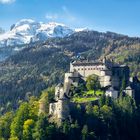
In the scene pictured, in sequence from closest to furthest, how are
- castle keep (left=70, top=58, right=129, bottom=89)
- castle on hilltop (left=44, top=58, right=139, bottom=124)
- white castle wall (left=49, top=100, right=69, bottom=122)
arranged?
white castle wall (left=49, top=100, right=69, bottom=122), castle on hilltop (left=44, top=58, right=139, bottom=124), castle keep (left=70, top=58, right=129, bottom=89)

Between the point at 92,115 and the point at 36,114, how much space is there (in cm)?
1786

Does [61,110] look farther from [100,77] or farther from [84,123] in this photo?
[100,77]

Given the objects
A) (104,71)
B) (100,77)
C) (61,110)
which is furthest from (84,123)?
(104,71)

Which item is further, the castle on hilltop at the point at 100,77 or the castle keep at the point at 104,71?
the castle keep at the point at 104,71

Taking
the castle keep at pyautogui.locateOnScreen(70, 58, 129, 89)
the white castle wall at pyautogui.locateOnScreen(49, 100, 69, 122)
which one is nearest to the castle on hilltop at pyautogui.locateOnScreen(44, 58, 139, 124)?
the castle keep at pyautogui.locateOnScreen(70, 58, 129, 89)

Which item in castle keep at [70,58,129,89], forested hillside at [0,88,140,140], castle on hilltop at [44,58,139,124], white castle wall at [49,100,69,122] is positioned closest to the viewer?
forested hillside at [0,88,140,140]

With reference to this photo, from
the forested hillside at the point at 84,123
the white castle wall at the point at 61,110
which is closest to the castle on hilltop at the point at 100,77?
the white castle wall at the point at 61,110

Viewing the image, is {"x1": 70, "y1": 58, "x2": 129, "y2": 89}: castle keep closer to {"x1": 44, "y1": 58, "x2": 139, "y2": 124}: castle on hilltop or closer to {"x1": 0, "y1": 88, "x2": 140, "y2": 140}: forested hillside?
{"x1": 44, "y1": 58, "x2": 139, "y2": 124}: castle on hilltop

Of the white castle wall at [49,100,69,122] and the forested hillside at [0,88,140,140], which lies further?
the white castle wall at [49,100,69,122]

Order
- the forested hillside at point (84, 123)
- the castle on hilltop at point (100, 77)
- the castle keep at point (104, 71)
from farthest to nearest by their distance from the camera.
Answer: the castle keep at point (104, 71) → the castle on hilltop at point (100, 77) → the forested hillside at point (84, 123)

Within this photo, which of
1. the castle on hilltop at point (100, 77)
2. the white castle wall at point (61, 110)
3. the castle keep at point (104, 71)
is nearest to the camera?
the white castle wall at point (61, 110)

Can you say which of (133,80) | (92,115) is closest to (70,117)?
(92,115)

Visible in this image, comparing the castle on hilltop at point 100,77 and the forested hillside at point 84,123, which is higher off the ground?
the castle on hilltop at point 100,77

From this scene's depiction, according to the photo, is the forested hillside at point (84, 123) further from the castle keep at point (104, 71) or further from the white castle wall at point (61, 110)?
the castle keep at point (104, 71)
